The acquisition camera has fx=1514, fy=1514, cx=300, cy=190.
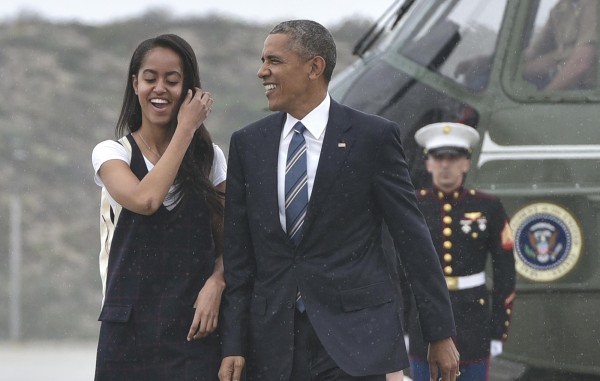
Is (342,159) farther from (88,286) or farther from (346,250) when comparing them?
(88,286)

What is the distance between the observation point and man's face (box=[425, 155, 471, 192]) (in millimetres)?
6191

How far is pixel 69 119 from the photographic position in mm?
27406

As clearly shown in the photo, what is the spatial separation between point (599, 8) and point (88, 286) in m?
16.2

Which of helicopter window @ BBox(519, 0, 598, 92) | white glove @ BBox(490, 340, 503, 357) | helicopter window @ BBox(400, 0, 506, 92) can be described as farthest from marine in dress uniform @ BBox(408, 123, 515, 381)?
helicopter window @ BBox(519, 0, 598, 92)

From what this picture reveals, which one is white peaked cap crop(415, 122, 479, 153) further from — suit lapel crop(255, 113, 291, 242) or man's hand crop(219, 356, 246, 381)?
man's hand crop(219, 356, 246, 381)

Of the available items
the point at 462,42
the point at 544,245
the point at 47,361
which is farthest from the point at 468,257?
the point at 47,361

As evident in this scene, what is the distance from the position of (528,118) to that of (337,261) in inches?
92.7

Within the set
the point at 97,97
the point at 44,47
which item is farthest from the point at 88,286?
the point at 44,47

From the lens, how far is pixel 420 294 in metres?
4.23

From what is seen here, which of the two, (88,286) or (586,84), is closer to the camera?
(586,84)

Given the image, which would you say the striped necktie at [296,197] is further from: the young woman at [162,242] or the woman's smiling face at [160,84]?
the woman's smiling face at [160,84]

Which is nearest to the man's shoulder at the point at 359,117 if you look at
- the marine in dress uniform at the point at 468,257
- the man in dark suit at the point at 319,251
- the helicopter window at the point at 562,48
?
the man in dark suit at the point at 319,251

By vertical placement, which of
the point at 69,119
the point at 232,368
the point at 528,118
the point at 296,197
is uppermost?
the point at 69,119

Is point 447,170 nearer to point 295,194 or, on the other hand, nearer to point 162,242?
point 295,194
